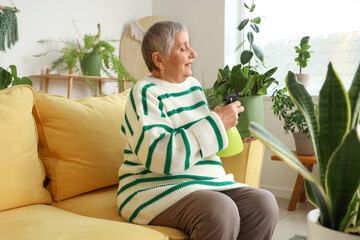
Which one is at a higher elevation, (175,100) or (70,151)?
(175,100)

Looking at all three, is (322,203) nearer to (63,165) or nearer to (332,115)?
(332,115)

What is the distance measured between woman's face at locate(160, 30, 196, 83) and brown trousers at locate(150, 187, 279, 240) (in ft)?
1.62

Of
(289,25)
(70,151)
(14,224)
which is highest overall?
(289,25)

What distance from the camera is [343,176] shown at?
55 centimetres

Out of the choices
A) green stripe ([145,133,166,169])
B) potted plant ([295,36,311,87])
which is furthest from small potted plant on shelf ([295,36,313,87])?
green stripe ([145,133,166,169])

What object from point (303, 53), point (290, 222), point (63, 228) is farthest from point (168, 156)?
point (303, 53)

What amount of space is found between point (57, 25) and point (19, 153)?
1963 millimetres

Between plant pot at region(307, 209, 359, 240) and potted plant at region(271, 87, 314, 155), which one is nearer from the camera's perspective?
plant pot at region(307, 209, 359, 240)

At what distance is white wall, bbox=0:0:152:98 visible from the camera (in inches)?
113

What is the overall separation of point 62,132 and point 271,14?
2.48 metres

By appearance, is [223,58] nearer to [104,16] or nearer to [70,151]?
[104,16]

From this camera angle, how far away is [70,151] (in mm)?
1538

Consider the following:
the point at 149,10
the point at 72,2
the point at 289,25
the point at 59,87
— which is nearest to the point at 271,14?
the point at 289,25

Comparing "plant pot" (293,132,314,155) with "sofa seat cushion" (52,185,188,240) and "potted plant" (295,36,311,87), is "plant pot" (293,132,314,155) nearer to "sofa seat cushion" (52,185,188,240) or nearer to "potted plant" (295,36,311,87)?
"potted plant" (295,36,311,87)
